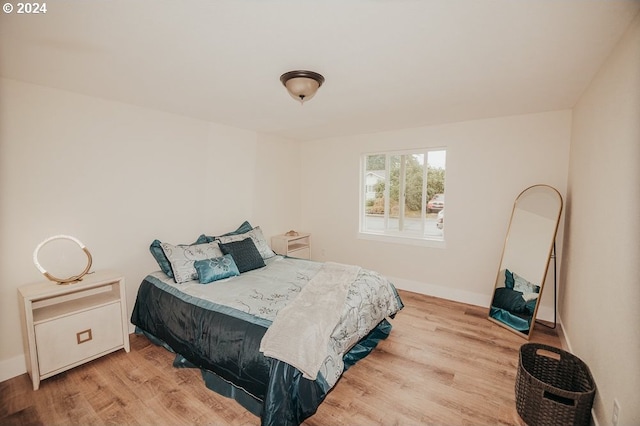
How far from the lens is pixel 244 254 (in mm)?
3271

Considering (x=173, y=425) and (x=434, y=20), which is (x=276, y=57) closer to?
(x=434, y=20)

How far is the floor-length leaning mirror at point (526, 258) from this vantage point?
9.65 ft

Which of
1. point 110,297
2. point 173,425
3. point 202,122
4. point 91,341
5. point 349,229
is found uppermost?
point 202,122

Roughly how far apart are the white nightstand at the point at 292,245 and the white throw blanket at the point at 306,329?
6.38 ft

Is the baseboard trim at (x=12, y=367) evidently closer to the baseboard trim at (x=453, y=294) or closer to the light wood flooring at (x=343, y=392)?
the light wood flooring at (x=343, y=392)

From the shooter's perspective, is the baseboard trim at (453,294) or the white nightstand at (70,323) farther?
the baseboard trim at (453,294)

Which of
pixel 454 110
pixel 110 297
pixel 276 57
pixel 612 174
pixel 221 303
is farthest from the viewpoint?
pixel 454 110

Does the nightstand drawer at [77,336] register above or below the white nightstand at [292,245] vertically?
below

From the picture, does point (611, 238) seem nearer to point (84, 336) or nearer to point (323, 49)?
point (323, 49)

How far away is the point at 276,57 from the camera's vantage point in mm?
1862

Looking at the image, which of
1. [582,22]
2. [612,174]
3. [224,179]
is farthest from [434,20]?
[224,179]

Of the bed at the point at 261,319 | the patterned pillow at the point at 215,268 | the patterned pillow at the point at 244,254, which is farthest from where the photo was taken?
the patterned pillow at the point at 244,254

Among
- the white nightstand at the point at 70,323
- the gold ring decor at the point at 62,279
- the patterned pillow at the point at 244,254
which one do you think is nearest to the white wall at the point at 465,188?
the patterned pillow at the point at 244,254

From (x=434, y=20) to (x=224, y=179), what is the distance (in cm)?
310
